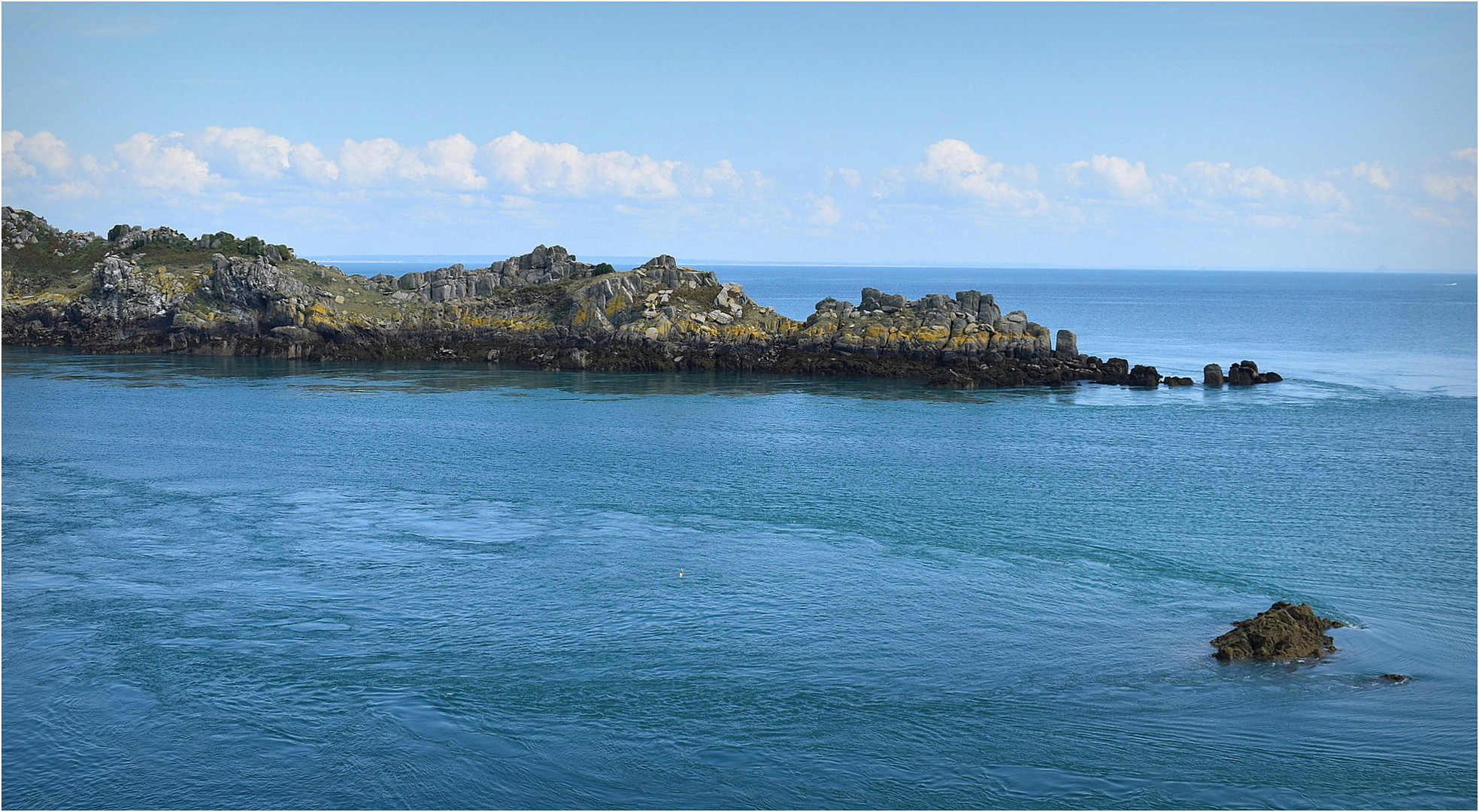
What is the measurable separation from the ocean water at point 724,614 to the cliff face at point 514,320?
2380cm

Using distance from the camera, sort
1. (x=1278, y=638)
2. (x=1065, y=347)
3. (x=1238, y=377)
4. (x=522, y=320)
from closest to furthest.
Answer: (x=1278, y=638) < (x=1238, y=377) < (x=1065, y=347) < (x=522, y=320)

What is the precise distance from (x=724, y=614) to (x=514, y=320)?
70.0 meters

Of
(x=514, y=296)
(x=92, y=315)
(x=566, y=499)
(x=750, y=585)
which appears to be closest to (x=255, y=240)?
(x=92, y=315)

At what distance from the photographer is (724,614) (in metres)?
28.3

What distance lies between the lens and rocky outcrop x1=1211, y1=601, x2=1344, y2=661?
25031 mm

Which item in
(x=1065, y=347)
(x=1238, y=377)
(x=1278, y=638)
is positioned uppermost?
(x=1065, y=347)

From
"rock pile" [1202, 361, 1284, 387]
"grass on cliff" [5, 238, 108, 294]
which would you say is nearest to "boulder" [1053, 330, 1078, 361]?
"rock pile" [1202, 361, 1284, 387]

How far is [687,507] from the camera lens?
39.8 m

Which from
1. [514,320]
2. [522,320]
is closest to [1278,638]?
[522,320]

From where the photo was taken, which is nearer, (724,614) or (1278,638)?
(1278,638)

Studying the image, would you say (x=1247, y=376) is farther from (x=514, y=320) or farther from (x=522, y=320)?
(x=514, y=320)

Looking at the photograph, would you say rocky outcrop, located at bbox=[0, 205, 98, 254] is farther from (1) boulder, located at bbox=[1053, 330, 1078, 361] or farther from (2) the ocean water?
(1) boulder, located at bbox=[1053, 330, 1078, 361]

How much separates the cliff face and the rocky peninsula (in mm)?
161

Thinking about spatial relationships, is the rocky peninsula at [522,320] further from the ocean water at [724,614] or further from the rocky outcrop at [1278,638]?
the rocky outcrop at [1278,638]
